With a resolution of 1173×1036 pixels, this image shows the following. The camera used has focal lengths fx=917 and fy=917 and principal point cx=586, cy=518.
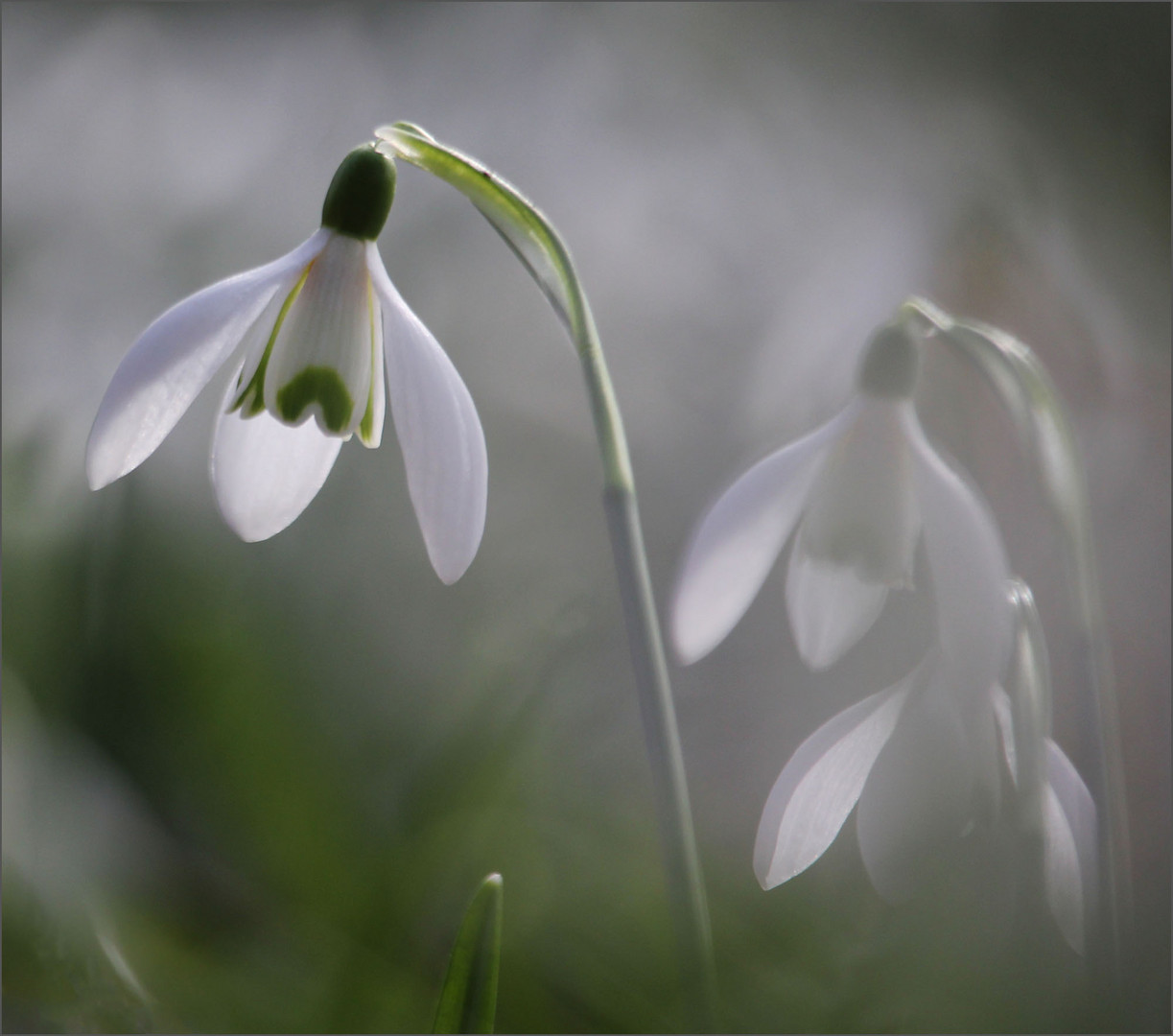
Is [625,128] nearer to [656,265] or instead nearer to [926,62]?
[656,265]

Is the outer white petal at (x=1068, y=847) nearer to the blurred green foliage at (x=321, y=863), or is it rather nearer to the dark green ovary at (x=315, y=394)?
the blurred green foliage at (x=321, y=863)

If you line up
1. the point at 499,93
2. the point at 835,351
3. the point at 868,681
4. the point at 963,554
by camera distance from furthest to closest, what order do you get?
the point at 499,93, the point at 835,351, the point at 868,681, the point at 963,554

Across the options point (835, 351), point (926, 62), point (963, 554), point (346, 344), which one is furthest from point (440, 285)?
point (963, 554)

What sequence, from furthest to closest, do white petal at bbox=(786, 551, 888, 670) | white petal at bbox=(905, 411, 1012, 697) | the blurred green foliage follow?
the blurred green foliage, white petal at bbox=(786, 551, 888, 670), white petal at bbox=(905, 411, 1012, 697)

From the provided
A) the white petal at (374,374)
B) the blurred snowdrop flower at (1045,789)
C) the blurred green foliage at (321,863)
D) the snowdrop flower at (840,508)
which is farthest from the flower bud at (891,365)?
the blurred green foliage at (321,863)

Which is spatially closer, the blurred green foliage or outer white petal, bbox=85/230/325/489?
outer white petal, bbox=85/230/325/489

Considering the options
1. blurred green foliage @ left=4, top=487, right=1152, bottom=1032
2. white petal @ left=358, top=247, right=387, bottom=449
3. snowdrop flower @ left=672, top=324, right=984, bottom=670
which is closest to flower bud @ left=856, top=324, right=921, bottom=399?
snowdrop flower @ left=672, top=324, right=984, bottom=670

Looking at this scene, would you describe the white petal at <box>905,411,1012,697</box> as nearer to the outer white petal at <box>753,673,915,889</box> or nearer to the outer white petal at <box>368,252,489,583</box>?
the outer white petal at <box>753,673,915,889</box>
